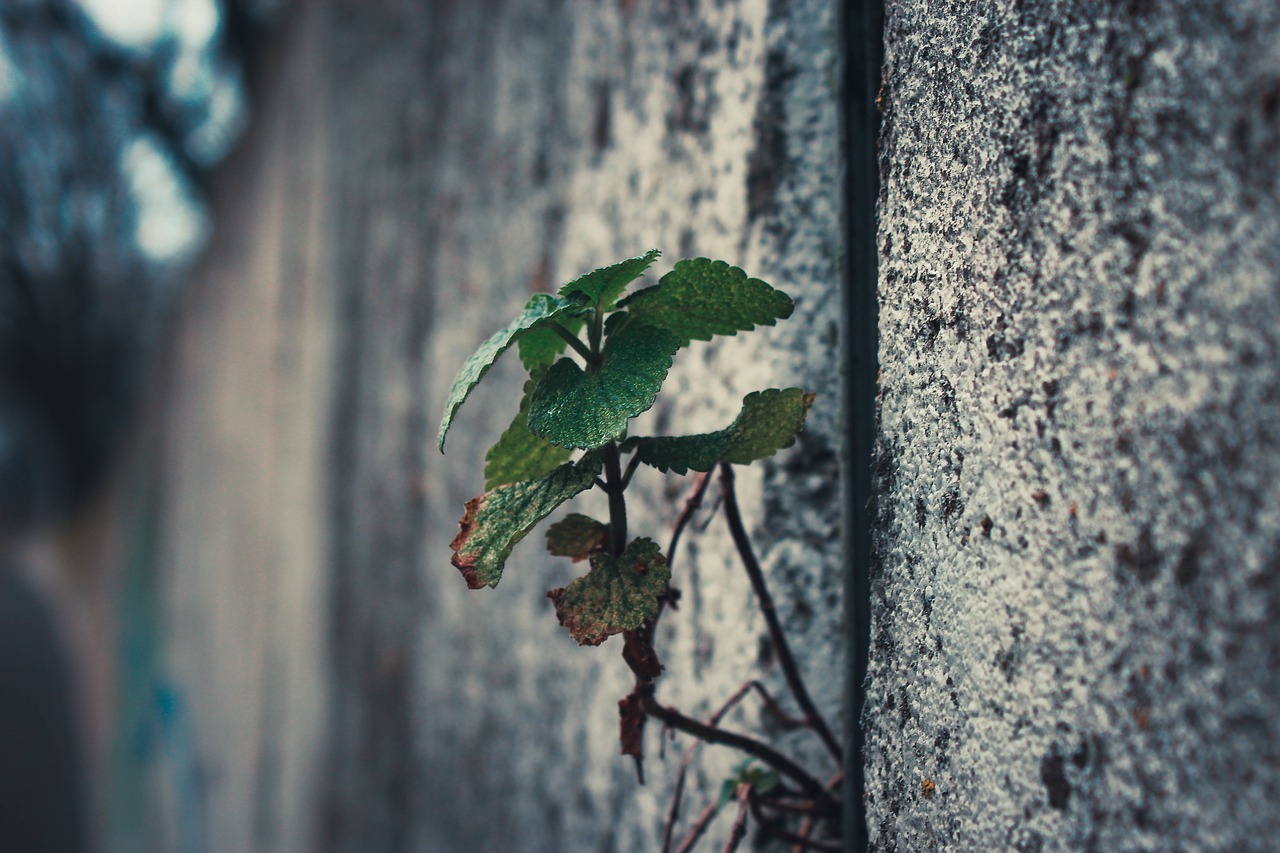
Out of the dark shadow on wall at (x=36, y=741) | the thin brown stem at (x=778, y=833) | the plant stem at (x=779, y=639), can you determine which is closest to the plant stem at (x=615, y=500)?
the plant stem at (x=779, y=639)

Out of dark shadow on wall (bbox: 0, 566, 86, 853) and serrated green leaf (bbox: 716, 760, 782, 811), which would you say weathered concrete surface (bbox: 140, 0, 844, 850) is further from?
dark shadow on wall (bbox: 0, 566, 86, 853)

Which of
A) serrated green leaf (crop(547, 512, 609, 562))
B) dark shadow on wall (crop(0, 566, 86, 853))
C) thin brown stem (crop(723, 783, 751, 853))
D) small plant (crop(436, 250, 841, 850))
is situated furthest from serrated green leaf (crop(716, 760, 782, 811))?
dark shadow on wall (crop(0, 566, 86, 853))

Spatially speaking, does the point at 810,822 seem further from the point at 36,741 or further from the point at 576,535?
the point at 36,741

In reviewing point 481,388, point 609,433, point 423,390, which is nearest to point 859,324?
point 609,433

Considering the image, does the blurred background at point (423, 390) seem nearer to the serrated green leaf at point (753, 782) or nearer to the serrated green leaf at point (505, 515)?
the serrated green leaf at point (753, 782)

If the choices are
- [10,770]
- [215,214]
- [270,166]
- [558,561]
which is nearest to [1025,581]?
[558,561]

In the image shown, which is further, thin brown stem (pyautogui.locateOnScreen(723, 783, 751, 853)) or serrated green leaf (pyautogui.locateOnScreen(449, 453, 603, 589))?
thin brown stem (pyautogui.locateOnScreen(723, 783, 751, 853))

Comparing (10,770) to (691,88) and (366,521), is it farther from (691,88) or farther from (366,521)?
(691,88)
